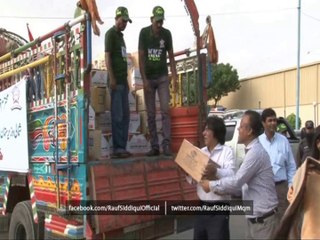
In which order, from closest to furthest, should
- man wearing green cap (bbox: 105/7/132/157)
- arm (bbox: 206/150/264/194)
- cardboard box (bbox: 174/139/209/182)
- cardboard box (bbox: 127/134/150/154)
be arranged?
arm (bbox: 206/150/264/194), cardboard box (bbox: 174/139/209/182), man wearing green cap (bbox: 105/7/132/157), cardboard box (bbox: 127/134/150/154)

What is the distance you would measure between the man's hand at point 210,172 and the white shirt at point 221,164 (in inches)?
1.6

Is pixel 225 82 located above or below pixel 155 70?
above

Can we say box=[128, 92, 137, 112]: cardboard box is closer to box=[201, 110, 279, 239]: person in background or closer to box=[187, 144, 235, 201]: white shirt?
box=[187, 144, 235, 201]: white shirt

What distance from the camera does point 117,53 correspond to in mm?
5434

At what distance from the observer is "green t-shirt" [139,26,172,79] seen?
5.65m

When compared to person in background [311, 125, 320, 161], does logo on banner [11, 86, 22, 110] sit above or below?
above

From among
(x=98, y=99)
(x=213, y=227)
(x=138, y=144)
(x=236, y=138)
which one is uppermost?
(x=98, y=99)

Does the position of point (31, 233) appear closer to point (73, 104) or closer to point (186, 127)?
point (73, 104)

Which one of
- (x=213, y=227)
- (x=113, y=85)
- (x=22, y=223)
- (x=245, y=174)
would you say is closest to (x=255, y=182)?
(x=245, y=174)

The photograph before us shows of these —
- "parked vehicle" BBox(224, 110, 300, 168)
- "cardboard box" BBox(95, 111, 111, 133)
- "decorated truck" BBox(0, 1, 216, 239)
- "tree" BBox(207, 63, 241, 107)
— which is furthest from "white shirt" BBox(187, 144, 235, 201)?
"tree" BBox(207, 63, 241, 107)

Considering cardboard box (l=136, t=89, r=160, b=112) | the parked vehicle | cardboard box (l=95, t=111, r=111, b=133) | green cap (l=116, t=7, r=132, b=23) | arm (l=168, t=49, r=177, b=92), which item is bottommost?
the parked vehicle

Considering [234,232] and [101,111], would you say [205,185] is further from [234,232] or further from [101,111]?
[234,232]

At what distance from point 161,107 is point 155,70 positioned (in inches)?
17.4

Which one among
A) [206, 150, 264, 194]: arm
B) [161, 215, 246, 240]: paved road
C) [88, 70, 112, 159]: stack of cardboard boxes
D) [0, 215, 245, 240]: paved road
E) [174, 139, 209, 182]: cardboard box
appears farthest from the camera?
[161, 215, 246, 240]: paved road
